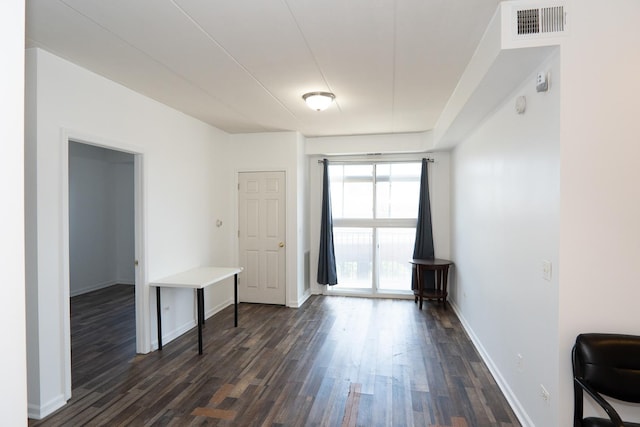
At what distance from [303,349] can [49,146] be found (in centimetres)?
288

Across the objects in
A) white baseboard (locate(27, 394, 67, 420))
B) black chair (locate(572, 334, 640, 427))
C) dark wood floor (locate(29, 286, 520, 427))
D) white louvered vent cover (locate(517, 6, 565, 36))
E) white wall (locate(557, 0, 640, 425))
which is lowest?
dark wood floor (locate(29, 286, 520, 427))

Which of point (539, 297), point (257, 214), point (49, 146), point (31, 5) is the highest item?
point (31, 5)

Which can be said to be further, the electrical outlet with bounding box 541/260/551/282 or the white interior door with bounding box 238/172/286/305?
the white interior door with bounding box 238/172/286/305

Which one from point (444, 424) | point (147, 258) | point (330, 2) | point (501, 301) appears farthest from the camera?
point (147, 258)

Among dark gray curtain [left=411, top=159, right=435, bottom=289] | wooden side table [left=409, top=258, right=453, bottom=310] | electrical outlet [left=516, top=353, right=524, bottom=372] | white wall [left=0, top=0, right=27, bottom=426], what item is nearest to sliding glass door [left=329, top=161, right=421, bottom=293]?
dark gray curtain [left=411, top=159, right=435, bottom=289]

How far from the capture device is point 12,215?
96 centimetres

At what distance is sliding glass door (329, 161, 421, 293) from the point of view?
220 inches

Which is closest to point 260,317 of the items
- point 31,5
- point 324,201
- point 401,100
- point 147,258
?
point 147,258

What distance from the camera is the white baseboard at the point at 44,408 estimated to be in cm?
237

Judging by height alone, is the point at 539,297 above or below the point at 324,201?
below

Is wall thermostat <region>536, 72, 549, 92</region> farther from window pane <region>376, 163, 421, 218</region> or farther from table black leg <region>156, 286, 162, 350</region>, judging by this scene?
table black leg <region>156, 286, 162, 350</region>

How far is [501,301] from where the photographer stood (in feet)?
9.24

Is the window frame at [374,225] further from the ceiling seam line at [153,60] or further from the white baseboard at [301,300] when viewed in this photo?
the ceiling seam line at [153,60]

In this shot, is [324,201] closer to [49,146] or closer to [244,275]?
[244,275]
